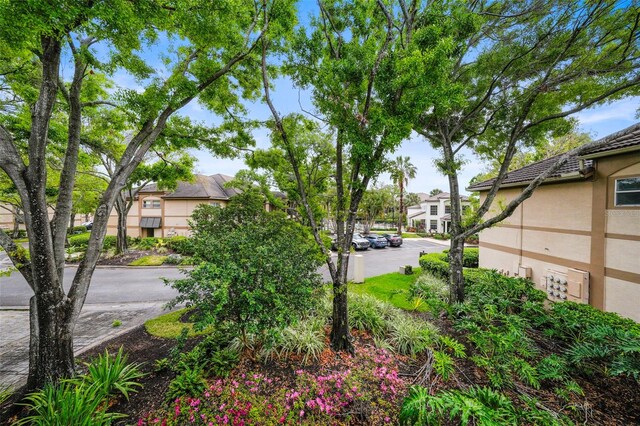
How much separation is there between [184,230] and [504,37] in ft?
83.7

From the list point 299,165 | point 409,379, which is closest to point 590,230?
point 409,379

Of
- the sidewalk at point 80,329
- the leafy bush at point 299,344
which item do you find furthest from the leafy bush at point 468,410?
the sidewalk at point 80,329

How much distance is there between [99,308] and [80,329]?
6.51ft

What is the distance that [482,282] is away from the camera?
269 inches

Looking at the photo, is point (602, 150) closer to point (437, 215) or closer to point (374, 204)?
point (374, 204)

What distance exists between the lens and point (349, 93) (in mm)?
5004

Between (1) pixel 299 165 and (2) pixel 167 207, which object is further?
(2) pixel 167 207

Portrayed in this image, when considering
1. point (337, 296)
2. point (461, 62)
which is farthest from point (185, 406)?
point (461, 62)

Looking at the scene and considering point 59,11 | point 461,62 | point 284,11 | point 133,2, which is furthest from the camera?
point 461,62

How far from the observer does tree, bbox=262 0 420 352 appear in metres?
4.37

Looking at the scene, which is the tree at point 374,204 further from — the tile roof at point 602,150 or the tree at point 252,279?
the tree at point 252,279

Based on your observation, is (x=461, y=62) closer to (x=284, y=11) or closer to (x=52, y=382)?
(x=284, y=11)

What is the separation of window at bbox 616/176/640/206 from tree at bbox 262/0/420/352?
6.54 metres

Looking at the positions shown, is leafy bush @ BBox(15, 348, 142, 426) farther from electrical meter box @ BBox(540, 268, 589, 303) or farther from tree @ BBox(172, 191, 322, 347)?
electrical meter box @ BBox(540, 268, 589, 303)
